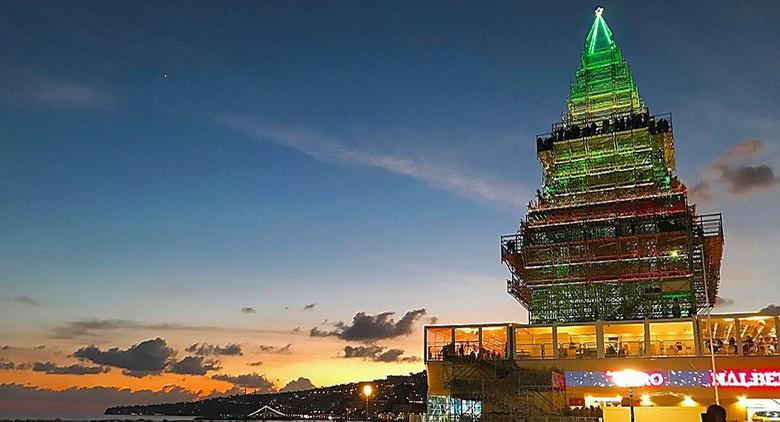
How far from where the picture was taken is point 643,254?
211 ft

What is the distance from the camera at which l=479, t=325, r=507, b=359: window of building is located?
5456 cm

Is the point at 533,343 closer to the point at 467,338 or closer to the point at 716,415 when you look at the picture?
the point at 467,338

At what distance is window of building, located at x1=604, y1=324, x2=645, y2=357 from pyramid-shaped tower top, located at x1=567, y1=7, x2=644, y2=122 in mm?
31910

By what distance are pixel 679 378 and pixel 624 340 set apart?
18.8 ft

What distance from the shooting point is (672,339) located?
2018 inches

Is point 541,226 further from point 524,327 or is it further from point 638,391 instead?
point 638,391

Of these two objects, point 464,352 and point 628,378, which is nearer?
point 628,378

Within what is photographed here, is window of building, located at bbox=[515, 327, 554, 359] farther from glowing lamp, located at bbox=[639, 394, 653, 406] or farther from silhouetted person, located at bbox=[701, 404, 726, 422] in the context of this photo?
silhouetted person, located at bbox=[701, 404, 726, 422]

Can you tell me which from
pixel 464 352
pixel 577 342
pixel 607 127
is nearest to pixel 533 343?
pixel 577 342

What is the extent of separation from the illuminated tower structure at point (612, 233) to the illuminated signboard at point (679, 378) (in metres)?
13.8

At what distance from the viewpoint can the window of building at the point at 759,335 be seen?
4731 cm

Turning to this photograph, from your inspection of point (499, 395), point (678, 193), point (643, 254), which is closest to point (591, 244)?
point (643, 254)

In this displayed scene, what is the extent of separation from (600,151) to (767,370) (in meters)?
31.2

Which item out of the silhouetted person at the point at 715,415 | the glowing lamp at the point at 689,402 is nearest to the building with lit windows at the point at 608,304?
the glowing lamp at the point at 689,402
